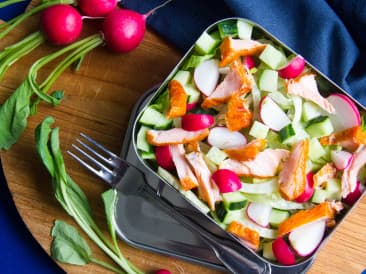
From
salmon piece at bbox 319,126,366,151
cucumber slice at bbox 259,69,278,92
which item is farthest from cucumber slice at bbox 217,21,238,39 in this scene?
salmon piece at bbox 319,126,366,151

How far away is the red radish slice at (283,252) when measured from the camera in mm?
1522

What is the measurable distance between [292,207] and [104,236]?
52 centimetres

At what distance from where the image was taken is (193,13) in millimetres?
1842

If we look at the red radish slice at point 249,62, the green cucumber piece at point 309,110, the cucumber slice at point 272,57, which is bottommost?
the green cucumber piece at point 309,110

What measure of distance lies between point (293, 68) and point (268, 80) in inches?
2.7

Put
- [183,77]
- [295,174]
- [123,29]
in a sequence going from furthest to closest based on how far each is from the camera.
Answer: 1. [123,29]
2. [183,77]
3. [295,174]

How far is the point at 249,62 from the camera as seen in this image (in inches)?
63.9

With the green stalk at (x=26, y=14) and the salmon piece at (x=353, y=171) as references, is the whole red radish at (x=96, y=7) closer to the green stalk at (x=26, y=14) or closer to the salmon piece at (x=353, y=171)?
the green stalk at (x=26, y=14)

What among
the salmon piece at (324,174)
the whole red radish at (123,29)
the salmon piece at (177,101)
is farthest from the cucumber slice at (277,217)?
the whole red radish at (123,29)

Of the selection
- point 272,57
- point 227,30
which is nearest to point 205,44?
point 227,30

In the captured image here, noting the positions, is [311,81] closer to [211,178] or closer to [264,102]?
[264,102]

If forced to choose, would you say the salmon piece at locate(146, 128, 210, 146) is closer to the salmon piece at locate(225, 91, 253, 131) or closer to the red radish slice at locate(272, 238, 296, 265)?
the salmon piece at locate(225, 91, 253, 131)

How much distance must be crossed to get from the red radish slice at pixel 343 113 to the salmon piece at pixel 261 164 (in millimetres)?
158

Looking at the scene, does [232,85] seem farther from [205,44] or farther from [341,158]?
[341,158]
